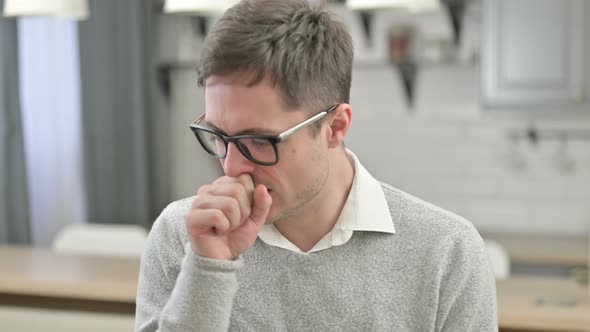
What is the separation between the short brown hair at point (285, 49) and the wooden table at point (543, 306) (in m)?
1.24

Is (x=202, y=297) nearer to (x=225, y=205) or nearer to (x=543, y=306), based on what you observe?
(x=225, y=205)

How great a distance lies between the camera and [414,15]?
168 inches

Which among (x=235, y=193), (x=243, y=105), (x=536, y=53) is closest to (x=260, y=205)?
(x=235, y=193)

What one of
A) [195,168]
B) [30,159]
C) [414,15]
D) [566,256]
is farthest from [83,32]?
[566,256]

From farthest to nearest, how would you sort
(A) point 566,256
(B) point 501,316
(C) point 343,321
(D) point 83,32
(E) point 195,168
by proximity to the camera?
1. (E) point 195,168
2. (D) point 83,32
3. (A) point 566,256
4. (B) point 501,316
5. (C) point 343,321

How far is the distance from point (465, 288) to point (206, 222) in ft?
1.47

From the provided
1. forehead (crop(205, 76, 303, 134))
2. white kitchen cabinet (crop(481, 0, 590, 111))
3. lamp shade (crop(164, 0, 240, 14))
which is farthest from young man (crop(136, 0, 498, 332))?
white kitchen cabinet (crop(481, 0, 590, 111))

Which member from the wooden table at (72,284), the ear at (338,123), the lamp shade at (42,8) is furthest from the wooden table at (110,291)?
the ear at (338,123)

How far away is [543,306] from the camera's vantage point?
2.58 m

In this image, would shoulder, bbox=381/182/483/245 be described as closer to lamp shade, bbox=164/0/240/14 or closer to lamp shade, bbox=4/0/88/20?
lamp shade, bbox=164/0/240/14

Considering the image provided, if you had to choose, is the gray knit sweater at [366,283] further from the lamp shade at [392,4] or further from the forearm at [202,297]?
the lamp shade at [392,4]

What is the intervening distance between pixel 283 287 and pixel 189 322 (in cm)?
23

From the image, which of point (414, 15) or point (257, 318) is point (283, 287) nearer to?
point (257, 318)

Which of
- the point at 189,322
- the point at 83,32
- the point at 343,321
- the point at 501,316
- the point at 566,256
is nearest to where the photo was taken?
the point at 189,322
